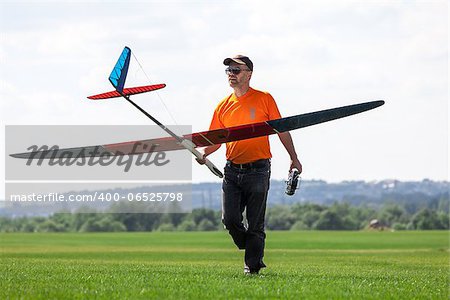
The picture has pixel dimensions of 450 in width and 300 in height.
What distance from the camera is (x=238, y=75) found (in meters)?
13.2

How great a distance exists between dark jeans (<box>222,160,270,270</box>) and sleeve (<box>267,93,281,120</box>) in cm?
62

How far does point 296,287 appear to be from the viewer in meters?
11.2

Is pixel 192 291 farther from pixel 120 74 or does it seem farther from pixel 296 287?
pixel 120 74

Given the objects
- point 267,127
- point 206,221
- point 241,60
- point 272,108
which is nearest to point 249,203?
point 267,127

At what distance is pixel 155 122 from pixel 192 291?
12.0 feet

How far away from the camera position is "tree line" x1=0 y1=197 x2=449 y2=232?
10275 centimetres

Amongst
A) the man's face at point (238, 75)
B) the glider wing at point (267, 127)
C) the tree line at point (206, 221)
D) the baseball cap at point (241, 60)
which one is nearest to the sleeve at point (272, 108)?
the glider wing at point (267, 127)

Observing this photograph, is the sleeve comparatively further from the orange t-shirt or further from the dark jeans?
the dark jeans

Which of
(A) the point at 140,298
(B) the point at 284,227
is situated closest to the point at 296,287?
(A) the point at 140,298

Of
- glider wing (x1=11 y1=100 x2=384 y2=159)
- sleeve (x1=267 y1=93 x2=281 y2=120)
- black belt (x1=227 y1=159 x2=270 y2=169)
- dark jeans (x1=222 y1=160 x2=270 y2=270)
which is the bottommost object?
dark jeans (x1=222 y1=160 x2=270 y2=270)

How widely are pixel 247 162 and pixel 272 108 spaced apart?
0.78 m

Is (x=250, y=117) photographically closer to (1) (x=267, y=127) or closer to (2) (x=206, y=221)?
(1) (x=267, y=127)

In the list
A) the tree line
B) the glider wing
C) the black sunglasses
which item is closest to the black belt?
the glider wing

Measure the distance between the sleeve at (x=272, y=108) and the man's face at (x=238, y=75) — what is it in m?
0.38
